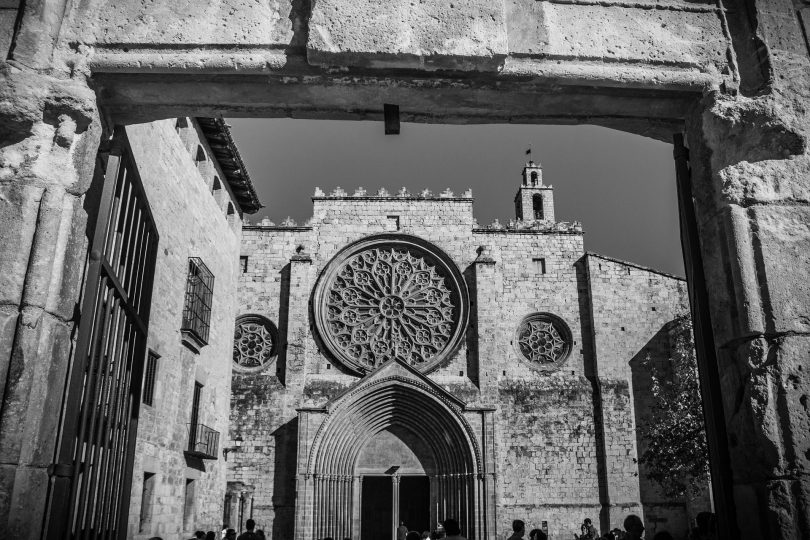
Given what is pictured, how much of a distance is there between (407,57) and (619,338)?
17.2 m

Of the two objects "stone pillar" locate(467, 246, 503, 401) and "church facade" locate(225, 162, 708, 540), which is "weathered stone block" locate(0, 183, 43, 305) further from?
"stone pillar" locate(467, 246, 503, 401)

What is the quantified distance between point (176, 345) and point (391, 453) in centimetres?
980

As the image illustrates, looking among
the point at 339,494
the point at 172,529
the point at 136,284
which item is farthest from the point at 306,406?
the point at 136,284

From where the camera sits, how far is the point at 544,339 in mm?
19797

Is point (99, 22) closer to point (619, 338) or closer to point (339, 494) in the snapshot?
point (339, 494)

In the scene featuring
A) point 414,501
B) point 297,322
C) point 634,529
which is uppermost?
point 297,322

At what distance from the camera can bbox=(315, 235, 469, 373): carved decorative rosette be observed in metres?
19.6

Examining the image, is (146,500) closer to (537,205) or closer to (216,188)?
(216,188)


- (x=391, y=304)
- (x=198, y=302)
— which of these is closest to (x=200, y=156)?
(x=198, y=302)

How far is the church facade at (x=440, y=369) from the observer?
58.2ft

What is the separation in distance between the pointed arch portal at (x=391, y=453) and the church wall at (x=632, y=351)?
3.60 meters

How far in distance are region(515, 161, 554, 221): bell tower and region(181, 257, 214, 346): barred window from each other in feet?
65.9

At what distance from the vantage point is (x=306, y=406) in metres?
18.3

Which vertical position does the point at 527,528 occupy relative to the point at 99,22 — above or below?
below
